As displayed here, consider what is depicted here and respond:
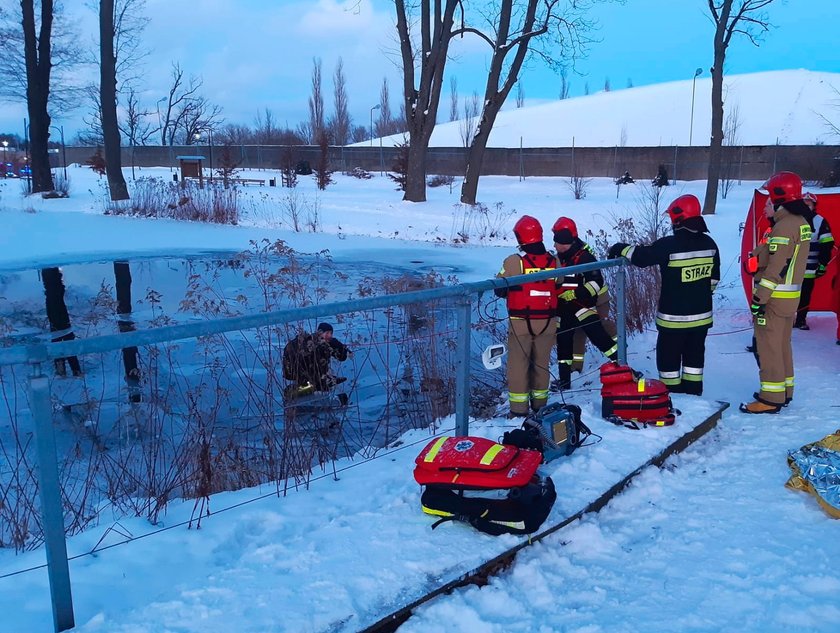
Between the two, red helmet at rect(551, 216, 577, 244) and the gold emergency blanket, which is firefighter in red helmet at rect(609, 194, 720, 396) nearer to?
red helmet at rect(551, 216, 577, 244)

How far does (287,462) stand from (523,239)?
2332mm

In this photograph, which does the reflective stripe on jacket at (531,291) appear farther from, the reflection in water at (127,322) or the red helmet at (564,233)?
the reflection in water at (127,322)

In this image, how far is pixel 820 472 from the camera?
381cm

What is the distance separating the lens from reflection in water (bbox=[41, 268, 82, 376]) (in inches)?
295

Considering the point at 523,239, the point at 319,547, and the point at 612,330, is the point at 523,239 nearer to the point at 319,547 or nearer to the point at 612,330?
the point at 612,330

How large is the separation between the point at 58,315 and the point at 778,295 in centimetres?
878

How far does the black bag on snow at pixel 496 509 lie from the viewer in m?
3.28

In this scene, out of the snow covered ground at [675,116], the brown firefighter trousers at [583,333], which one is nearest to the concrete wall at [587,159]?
the snow covered ground at [675,116]

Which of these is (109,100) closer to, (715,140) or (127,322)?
(127,322)

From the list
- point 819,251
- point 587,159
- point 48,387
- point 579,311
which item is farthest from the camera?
point 587,159

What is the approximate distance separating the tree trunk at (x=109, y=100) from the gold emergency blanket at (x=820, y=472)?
947 inches

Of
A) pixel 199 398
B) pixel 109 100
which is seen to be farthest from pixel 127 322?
pixel 109 100

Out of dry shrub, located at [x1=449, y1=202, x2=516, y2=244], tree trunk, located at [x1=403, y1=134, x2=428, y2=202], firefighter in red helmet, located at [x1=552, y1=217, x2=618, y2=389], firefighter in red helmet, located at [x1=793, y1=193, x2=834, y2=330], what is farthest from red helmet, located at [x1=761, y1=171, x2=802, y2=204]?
tree trunk, located at [x1=403, y1=134, x2=428, y2=202]

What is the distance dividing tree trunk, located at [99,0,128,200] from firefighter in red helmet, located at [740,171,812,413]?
2296 cm
